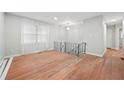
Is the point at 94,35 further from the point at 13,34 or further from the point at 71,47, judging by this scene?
the point at 13,34

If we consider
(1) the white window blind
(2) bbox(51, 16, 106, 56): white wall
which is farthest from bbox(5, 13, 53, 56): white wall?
(2) bbox(51, 16, 106, 56): white wall

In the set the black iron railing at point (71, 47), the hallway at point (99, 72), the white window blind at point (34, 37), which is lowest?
the hallway at point (99, 72)

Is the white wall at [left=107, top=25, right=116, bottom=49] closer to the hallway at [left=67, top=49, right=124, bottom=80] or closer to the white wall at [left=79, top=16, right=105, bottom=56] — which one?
the white wall at [left=79, top=16, right=105, bottom=56]

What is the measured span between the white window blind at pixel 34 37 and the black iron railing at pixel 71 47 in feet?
3.12

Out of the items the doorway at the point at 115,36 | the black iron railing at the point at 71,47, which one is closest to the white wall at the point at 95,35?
the black iron railing at the point at 71,47

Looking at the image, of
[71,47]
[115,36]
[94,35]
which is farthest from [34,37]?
[115,36]

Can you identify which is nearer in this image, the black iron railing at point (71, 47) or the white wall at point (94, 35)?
the white wall at point (94, 35)

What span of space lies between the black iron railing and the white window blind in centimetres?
95

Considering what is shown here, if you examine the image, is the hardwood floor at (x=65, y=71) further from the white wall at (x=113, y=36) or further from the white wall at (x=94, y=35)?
the white wall at (x=113, y=36)

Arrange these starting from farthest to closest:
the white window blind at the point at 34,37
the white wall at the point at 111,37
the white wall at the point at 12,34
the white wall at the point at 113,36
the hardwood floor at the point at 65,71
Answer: the white wall at the point at 111,37 → the white wall at the point at 113,36 → the white window blind at the point at 34,37 → the white wall at the point at 12,34 → the hardwood floor at the point at 65,71

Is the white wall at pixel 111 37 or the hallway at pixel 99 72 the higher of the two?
the white wall at pixel 111 37

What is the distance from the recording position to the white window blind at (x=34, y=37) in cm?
502
